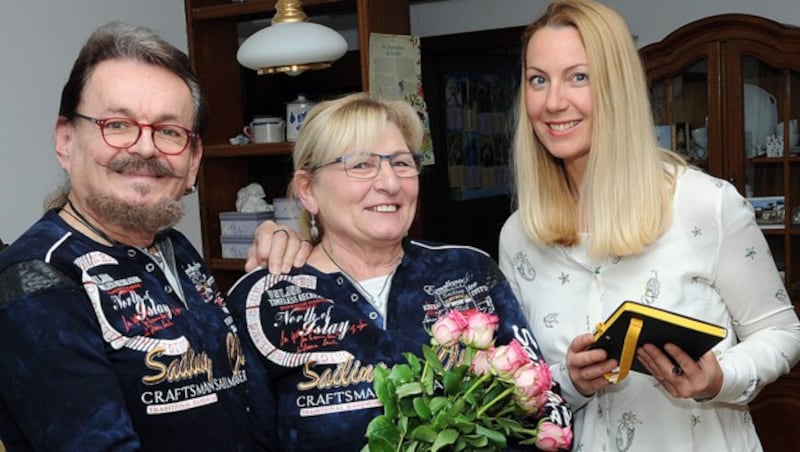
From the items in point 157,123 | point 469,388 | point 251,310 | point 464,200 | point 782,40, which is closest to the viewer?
point 469,388

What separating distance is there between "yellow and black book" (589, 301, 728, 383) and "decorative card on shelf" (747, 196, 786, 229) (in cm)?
204

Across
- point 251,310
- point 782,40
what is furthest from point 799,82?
point 251,310

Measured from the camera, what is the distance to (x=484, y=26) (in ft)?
13.4

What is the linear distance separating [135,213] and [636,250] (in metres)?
0.93

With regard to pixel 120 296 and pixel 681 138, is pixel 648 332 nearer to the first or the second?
pixel 120 296

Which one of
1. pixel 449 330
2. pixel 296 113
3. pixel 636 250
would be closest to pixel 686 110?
pixel 296 113

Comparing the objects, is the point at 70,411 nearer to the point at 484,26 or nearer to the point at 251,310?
the point at 251,310

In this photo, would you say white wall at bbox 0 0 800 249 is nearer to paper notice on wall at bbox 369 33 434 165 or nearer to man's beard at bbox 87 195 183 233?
paper notice on wall at bbox 369 33 434 165

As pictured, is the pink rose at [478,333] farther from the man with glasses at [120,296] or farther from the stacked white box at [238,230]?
the stacked white box at [238,230]

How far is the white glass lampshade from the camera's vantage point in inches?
88.3

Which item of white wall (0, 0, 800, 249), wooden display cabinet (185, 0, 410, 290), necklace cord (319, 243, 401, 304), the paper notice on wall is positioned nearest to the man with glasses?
necklace cord (319, 243, 401, 304)

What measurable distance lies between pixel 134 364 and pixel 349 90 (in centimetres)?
255

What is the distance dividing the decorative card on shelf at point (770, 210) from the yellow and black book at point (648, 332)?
80.2 inches

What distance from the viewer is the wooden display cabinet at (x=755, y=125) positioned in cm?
327
